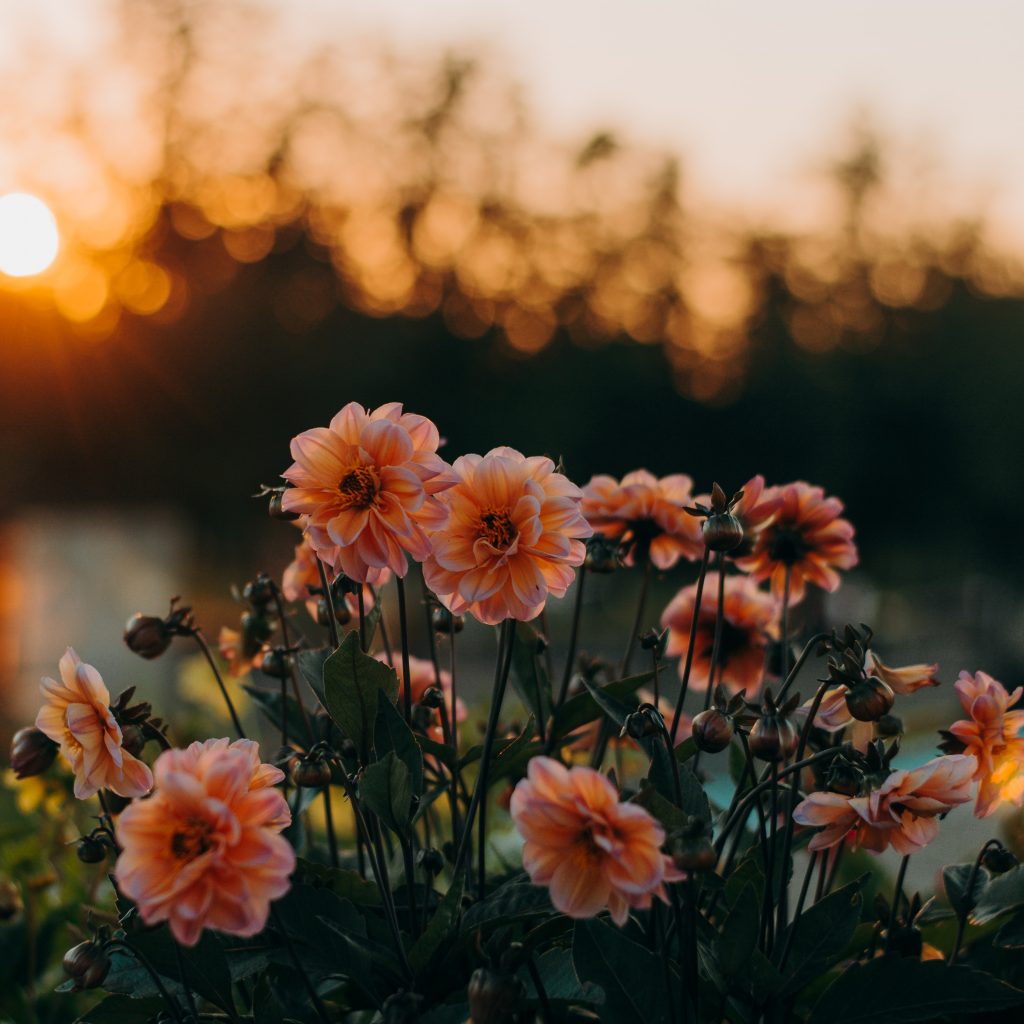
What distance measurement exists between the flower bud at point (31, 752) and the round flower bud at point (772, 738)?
2.60 ft

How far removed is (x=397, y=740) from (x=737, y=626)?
2.52 feet

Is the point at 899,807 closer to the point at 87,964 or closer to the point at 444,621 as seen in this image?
the point at 444,621

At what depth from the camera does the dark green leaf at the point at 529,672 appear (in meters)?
1.60

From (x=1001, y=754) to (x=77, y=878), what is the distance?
1600 mm

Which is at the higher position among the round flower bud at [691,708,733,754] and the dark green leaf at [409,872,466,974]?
the round flower bud at [691,708,733,754]

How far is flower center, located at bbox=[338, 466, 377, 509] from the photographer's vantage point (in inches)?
48.9

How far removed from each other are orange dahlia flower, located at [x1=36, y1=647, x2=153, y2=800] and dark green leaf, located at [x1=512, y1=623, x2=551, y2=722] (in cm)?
51

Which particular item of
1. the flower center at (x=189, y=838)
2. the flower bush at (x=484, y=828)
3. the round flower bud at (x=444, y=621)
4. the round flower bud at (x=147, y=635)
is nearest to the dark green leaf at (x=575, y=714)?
the flower bush at (x=484, y=828)

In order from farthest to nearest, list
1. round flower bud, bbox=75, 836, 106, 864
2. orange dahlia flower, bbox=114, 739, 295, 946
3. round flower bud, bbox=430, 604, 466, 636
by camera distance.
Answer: round flower bud, bbox=430, 604, 466, 636, round flower bud, bbox=75, 836, 106, 864, orange dahlia flower, bbox=114, 739, 295, 946

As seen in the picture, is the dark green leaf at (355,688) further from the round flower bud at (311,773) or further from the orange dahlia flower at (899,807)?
the orange dahlia flower at (899,807)

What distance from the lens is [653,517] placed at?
5.73 ft

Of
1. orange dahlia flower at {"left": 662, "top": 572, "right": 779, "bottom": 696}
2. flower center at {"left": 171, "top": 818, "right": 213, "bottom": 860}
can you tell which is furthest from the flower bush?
orange dahlia flower at {"left": 662, "top": 572, "right": 779, "bottom": 696}

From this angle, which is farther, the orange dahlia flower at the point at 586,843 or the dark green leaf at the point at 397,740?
the dark green leaf at the point at 397,740

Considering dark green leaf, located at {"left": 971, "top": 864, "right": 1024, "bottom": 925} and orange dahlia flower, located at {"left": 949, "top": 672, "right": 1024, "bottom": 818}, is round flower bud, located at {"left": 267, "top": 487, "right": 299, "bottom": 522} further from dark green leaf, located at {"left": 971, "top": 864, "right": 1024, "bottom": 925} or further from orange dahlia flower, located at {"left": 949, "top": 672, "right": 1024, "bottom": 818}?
dark green leaf, located at {"left": 971, "top": 864, "right": 1024, "bottom": 925}
